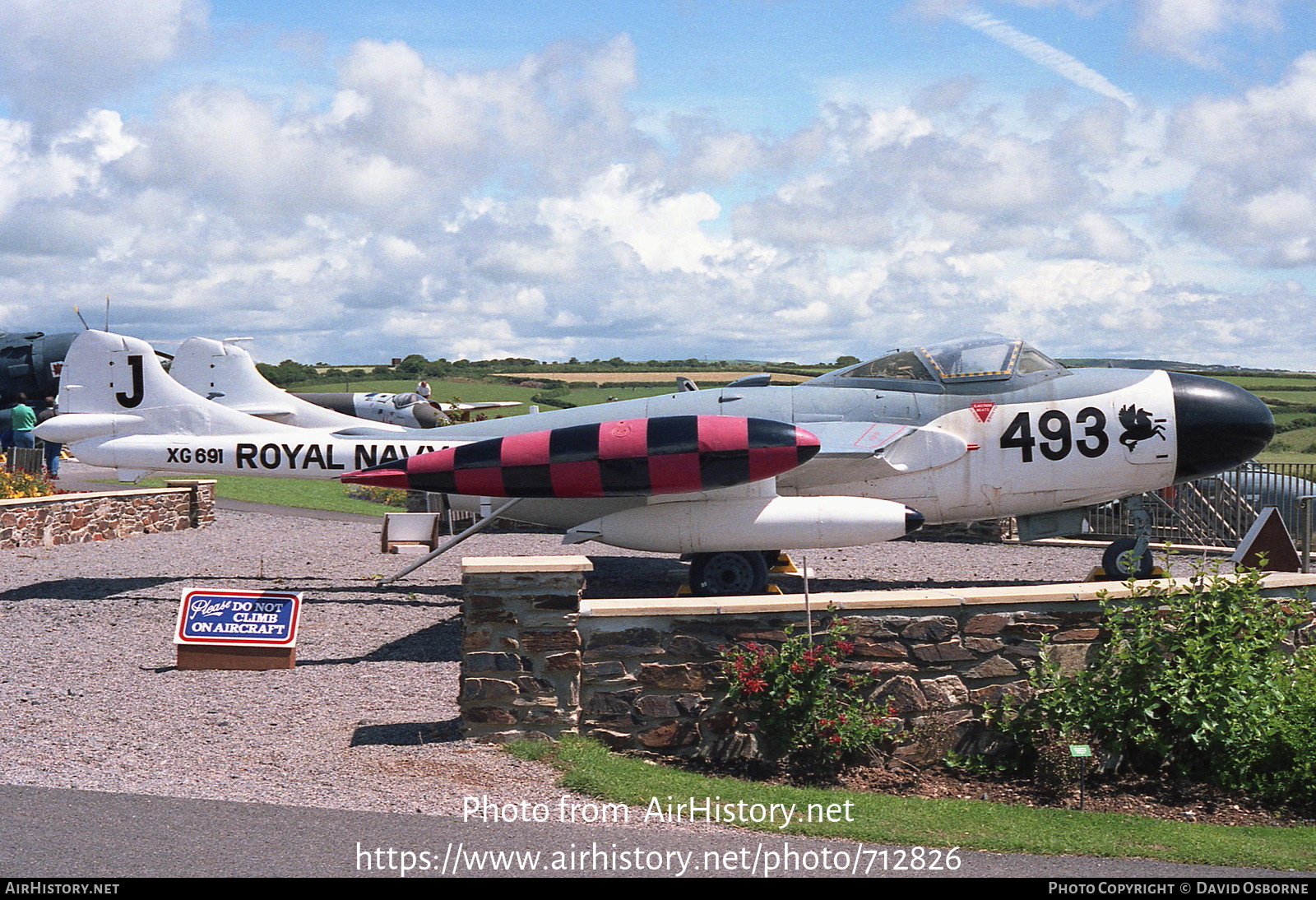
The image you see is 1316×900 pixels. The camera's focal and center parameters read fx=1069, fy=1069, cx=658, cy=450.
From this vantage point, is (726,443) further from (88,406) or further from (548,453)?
(88,406)

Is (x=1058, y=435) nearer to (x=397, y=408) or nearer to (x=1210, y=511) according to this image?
(x=1210, y=511)

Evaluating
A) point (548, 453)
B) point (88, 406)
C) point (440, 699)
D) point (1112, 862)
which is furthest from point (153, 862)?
point (88, 406)

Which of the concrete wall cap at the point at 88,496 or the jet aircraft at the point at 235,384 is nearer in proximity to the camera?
the concrete wall cap at the point at 88,496

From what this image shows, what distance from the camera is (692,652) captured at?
7.37m

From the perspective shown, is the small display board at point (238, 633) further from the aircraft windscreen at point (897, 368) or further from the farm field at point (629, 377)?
the farm field at point (629, 377)

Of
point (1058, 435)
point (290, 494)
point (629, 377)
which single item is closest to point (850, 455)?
point (1058, 435)

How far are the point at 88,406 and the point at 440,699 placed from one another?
1027 cm

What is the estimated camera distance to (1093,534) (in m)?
18.4

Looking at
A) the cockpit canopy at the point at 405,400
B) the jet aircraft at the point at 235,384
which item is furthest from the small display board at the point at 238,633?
→ the cockpit canopy at the point at 405,400

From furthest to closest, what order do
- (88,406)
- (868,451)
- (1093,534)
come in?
1. (1093,534)
2. (88,406)
3. (868,451)

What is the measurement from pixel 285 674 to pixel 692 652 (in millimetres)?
3953

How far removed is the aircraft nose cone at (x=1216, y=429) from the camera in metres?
11.8

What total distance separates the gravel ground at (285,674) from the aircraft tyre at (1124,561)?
1.52 m

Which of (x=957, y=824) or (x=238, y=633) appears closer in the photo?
(x=957, y=824)
